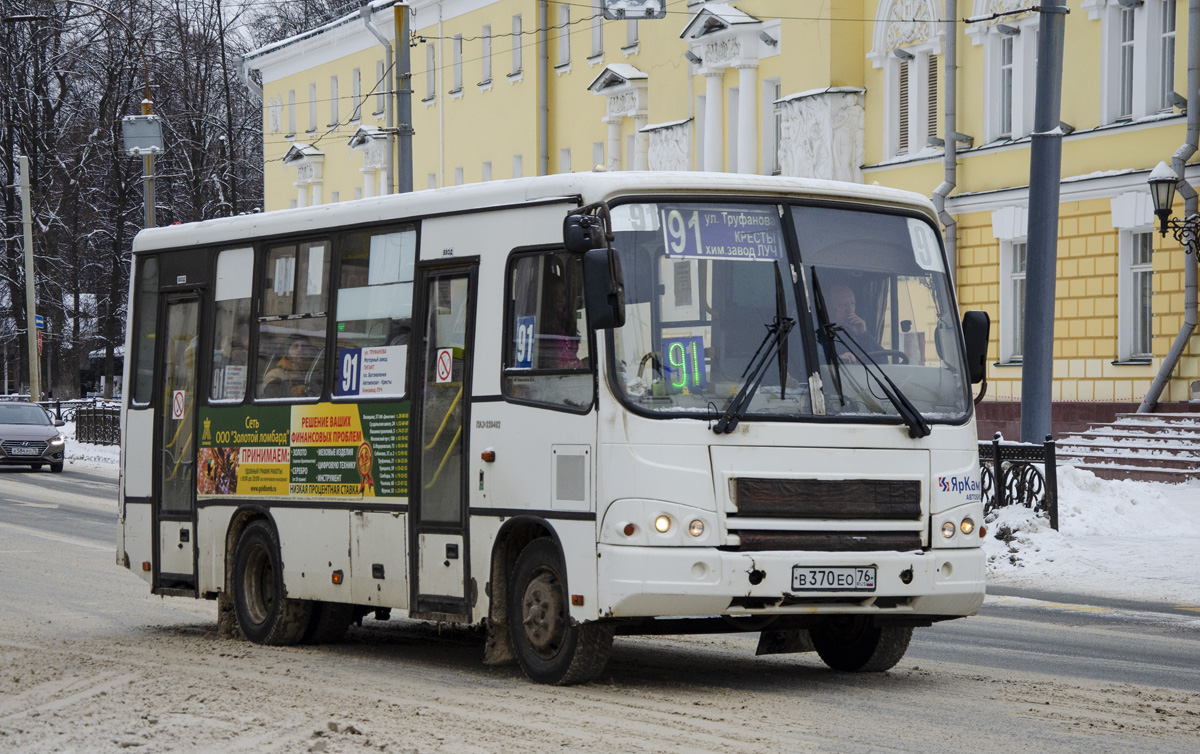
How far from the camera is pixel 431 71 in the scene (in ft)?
189

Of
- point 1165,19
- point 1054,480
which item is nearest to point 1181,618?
point 1054,480

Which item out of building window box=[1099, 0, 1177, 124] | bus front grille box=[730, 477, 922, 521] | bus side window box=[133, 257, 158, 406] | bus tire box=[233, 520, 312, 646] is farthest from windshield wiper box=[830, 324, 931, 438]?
building window box=[1099, 0, 1177, 124]

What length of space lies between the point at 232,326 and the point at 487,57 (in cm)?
4118

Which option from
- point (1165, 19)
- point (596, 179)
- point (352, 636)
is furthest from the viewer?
point (1165, 19)

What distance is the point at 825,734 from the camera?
8469mm

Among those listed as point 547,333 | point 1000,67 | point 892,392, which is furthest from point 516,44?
point 892,392

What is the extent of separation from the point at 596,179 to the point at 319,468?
129 inches

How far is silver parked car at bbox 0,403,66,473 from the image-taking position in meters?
40.8

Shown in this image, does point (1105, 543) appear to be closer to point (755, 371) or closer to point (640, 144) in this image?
point (755, 371)

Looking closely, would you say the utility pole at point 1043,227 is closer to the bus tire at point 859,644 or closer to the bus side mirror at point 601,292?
the bus tire at point 859,644

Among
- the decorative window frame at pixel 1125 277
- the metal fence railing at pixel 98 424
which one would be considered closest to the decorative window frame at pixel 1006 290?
the decorative window frame at pixel 1125 277

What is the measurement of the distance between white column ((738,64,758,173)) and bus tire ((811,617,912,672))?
97.0ft

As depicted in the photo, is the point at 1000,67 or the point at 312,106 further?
the point at 312,106

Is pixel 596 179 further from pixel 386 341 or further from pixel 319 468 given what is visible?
pixel 319 468
